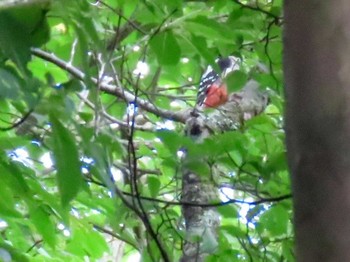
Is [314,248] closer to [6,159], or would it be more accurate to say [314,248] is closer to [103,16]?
[6,159]

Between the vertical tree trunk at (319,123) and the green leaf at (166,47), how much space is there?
2.37ft

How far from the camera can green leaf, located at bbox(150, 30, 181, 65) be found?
4.59 feet

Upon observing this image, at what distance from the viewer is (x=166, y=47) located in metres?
1.40

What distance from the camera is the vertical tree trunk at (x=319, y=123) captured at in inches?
23.8

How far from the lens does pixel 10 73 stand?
80cm

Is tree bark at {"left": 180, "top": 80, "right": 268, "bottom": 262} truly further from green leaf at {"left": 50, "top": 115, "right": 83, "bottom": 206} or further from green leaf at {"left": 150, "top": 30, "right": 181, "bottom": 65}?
green leaf at {"left": 50, "top": 115, "right": 83, "bottom": 206}

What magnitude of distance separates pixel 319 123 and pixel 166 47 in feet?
2.61

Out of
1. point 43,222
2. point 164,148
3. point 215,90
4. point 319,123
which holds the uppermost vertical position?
point 215,90

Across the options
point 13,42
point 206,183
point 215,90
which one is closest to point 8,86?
point 13,42

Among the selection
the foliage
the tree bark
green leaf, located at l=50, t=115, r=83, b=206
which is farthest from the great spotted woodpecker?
green leaf, located at l=50, t=115, r=83, b=206

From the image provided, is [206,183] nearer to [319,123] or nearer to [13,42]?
[13,42]

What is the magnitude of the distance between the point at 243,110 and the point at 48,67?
59 centimetres

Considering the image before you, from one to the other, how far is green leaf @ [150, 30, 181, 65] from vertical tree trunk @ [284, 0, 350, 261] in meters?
0.72

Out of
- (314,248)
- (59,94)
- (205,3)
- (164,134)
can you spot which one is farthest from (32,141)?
(314,248)
